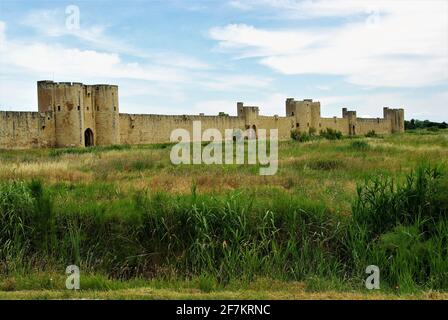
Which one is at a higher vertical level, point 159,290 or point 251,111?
point 251,111

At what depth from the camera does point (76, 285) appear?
6.39 meters

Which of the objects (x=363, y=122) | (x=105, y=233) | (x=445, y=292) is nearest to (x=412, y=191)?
(x=445, y=292)

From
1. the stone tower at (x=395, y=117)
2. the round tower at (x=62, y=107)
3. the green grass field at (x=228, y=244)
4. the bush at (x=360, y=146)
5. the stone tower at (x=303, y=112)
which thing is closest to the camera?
the green grass field at (x=228, y=244)

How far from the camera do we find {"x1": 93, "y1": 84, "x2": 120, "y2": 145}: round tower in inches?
1452

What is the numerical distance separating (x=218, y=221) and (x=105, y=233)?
167cm

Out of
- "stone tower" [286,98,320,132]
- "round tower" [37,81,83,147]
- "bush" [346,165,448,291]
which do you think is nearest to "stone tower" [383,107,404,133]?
"stone tower" [286,98,320,132]

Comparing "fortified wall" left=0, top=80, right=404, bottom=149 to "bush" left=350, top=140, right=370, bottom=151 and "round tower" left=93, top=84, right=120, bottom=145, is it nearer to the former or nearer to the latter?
"round tower" left=93, top=84, right=120, bottom=145

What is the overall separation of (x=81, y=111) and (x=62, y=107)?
46.9 inches

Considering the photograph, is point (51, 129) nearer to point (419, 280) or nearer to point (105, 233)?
point (105, 233)

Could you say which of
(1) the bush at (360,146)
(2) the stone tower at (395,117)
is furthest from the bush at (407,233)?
(2) the stone tower at (395,117)

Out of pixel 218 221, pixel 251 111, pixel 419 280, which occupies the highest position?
pixel 251 111

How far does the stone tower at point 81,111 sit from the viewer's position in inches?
1345

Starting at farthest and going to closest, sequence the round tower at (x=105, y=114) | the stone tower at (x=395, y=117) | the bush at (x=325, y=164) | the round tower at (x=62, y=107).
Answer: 1. the stone tower at (x=395, y=117)
2. the round tower at (x=105, y=114)
3. the round tower at (x=62, y=107)
4. the bush at (x=325, y=164)

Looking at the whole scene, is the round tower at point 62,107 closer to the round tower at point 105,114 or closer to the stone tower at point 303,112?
the round tower at point 105,114
